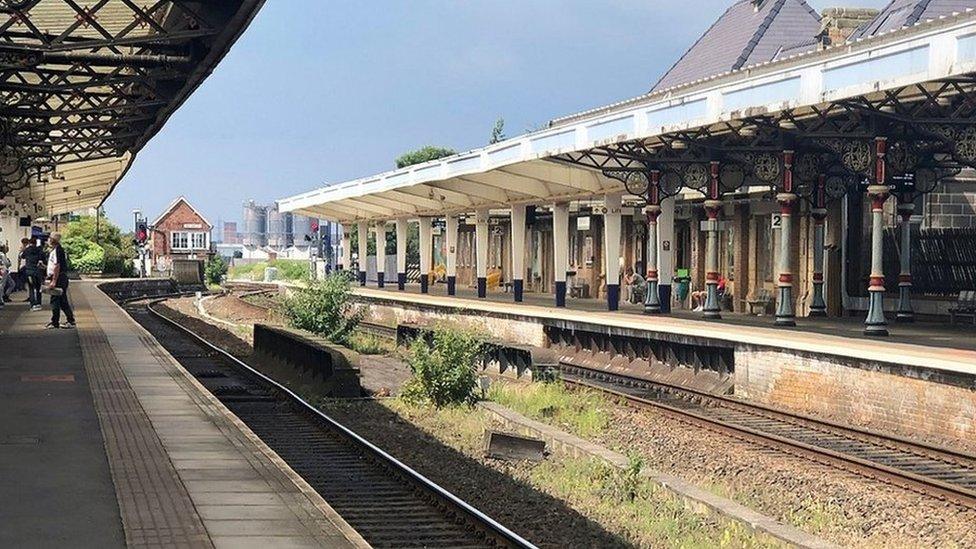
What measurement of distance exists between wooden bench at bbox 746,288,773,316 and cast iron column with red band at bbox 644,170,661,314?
228 centimetres

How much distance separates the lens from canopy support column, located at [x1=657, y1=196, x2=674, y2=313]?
107 ft

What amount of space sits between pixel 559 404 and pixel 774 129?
7744 mm

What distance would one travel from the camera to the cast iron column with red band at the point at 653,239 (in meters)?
31.5

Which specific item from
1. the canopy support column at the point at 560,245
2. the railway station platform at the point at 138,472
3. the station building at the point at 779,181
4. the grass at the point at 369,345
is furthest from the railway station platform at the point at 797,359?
the railway station platform at the point at 138,472

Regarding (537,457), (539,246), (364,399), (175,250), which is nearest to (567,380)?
(364,399)

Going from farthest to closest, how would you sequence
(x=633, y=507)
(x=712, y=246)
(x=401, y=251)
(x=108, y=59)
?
(x=401, y=251), (x=712, y=246), (x=108, y=59), (x=633, y=507)

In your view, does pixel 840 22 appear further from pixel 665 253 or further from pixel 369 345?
pixel 369 345

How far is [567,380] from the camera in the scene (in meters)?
24.9

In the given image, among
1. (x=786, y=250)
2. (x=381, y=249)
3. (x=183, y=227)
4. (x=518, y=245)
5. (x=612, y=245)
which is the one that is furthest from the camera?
(x=183, y=227)

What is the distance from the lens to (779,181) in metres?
26.8

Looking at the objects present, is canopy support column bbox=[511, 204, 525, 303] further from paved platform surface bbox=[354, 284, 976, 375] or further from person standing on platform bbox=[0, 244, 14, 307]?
person standing on platform bbox=[0, 244, 14, 307]

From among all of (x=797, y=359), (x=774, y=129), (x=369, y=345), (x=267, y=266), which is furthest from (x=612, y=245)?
(x=267, y=266)

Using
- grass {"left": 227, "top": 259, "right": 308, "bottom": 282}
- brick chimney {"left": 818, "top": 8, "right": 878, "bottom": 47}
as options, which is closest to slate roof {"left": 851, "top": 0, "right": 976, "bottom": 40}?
brick chimney {"left": 818, "top": 8, "right": 878, "bottom": 47}

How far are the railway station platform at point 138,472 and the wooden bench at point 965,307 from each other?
1534 cm
